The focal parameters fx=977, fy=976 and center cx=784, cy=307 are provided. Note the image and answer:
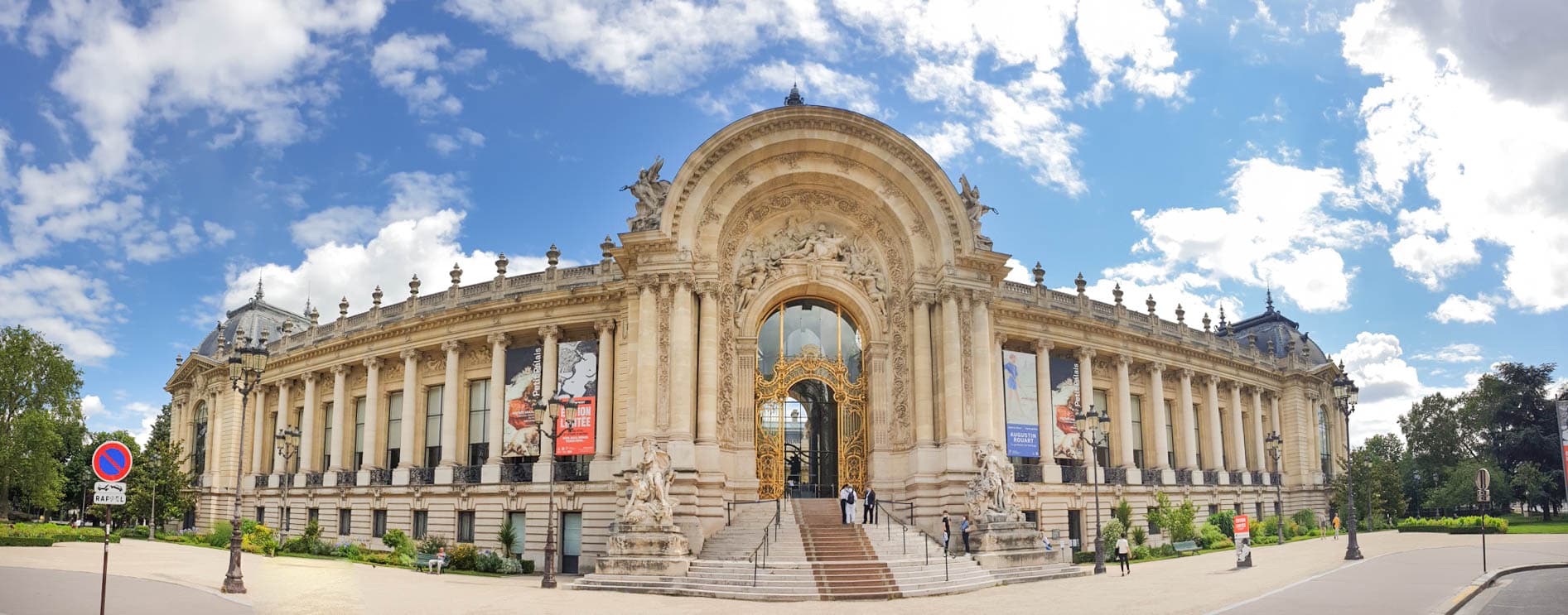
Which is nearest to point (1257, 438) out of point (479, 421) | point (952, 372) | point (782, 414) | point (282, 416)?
point (952, 372)

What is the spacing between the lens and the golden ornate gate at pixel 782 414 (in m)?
31.0

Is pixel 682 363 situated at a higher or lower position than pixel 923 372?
higher

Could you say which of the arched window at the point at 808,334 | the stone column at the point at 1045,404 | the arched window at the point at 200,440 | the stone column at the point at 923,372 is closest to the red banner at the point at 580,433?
the arched window at the point at 808,334

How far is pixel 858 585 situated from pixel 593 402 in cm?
1456

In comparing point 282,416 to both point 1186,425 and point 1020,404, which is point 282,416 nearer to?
point 1020,404

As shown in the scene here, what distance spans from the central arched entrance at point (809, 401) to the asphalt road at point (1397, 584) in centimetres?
1400

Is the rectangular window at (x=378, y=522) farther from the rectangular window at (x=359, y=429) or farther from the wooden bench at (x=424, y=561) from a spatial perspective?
the wooden bench at (x=424, y=561)

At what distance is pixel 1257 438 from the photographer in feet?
163

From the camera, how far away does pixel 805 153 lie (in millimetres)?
31438

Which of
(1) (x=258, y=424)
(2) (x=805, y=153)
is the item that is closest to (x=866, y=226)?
(2) (x=805, y=153)

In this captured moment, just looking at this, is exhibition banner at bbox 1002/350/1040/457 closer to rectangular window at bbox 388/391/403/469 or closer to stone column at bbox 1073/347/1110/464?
stone column at bbox 1073/347/1110/464

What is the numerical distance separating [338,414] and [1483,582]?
39.7 metres

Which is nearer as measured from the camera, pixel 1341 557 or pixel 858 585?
pixel 858 585

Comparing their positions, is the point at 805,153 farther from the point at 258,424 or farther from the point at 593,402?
the point at 258,424
